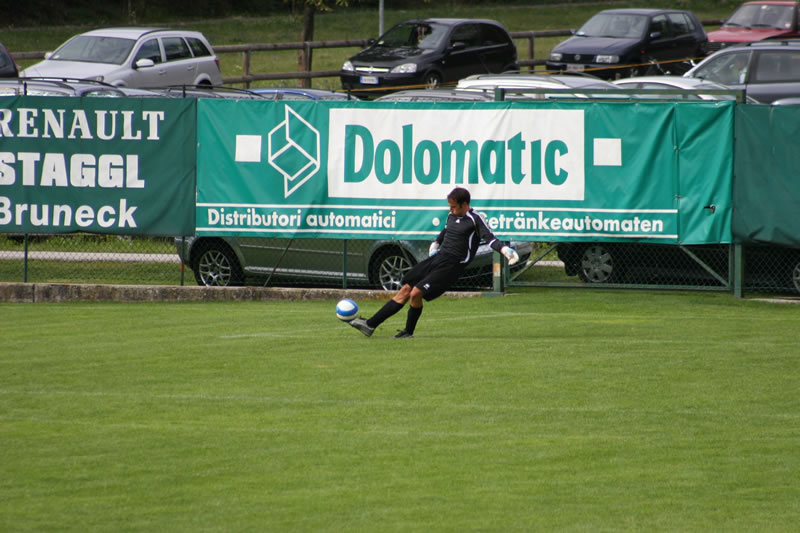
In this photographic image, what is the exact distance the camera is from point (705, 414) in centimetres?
935

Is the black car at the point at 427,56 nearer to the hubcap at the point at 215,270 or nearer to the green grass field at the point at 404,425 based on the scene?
the hubcap at the point at 215,270

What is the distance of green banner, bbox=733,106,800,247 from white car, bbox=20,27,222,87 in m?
14.1

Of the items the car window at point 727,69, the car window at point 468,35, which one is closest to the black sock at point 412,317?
the car window at point 727,69

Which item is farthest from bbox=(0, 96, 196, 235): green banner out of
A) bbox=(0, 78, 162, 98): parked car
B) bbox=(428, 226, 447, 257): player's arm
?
bbox=(428, 226, 447, 257): player's arm

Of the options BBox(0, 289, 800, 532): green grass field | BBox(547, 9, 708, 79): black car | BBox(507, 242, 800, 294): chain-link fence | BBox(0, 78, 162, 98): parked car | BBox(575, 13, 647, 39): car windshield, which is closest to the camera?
BBox(0, 289, 800, 532): green grass field

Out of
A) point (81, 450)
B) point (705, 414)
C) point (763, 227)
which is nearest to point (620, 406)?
point (705, 414)

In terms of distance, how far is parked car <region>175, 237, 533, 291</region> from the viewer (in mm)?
16531

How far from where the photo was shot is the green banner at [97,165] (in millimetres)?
16891

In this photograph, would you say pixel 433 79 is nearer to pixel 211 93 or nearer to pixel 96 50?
pixel 96 50

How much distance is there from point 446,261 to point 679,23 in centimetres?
2214

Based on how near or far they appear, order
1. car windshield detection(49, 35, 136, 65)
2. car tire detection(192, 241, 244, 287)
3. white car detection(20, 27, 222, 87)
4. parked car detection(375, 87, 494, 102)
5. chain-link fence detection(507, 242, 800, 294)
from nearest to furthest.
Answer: chain-link fence detection(507, 242, 800, 294) < car tire detection(192, 241, 244, 287) < parked car detection(375, 87, 494, 102) < white car detection(20, 27, 222, 87) < car windshield detection(49, 35, 136, 65)

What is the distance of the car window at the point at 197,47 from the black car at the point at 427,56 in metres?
3.28

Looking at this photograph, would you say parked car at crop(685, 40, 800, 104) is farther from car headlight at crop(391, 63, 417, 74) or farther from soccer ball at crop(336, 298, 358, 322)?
soccer ball at crop(336, 298, 358, 322)

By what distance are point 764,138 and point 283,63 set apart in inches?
1263
